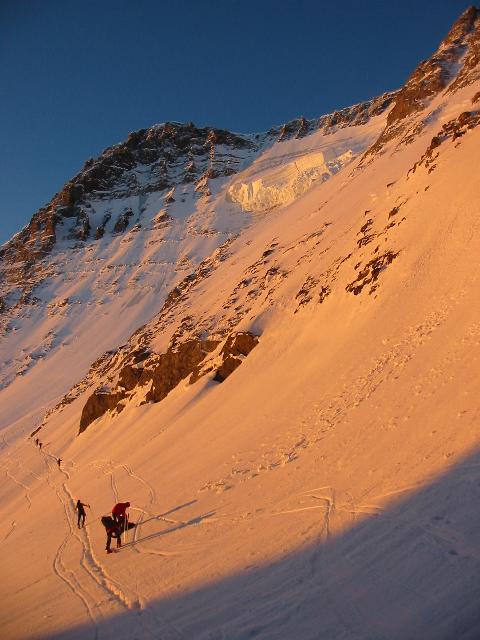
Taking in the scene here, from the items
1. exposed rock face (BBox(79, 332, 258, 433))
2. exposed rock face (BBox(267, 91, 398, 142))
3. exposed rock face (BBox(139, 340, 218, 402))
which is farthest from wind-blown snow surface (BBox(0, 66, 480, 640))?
exposed rock face (BBox(267, 91, 398, 142))

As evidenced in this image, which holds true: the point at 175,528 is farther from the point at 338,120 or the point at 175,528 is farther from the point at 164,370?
the point at 338,120

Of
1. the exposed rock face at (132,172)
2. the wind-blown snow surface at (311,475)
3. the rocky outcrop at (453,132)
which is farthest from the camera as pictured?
the exposed rock face at (132,172)

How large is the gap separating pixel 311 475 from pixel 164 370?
70.1ft

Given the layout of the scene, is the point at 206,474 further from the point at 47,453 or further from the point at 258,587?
the point at 47,453

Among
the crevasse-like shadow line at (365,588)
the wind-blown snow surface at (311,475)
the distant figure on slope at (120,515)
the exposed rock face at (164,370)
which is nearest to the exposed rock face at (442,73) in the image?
the wind-blown snow surface at (311,475)

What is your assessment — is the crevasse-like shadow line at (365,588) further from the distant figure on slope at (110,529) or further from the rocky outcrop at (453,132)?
the rocky outcrop at (453,132)

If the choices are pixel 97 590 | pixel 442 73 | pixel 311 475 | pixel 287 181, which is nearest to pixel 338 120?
pixel 287 181

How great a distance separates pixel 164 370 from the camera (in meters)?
31.6

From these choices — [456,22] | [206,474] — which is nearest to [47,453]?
[206,474]

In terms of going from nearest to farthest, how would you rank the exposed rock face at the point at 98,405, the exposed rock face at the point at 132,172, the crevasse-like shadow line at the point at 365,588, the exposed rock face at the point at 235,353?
the crevasse-like shadow line at the point at 365,588 < the exposed rock face at the point at 235,353 < the exposed rock face at the point at 98,405 < the exposed rock face at the point at 132,172

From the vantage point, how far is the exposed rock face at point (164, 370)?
89.5 feet

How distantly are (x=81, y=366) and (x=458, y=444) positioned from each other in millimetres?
64819

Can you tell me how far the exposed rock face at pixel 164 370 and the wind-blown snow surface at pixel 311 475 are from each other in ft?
4.07

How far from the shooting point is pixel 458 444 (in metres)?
9.26
